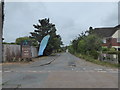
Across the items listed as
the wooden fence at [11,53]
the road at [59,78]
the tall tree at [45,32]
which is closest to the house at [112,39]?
the tall tree at [45,32]

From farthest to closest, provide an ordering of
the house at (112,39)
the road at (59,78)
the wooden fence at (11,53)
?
the house at (112,39) < the wooden fence at (11,53) < the road at (59,78)

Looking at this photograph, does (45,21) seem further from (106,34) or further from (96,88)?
(96,88)

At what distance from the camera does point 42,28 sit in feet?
195

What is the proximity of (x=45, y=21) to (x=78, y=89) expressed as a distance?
53625 millimetres

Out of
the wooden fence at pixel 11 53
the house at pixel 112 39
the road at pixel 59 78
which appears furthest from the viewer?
the house at pixel 112 39

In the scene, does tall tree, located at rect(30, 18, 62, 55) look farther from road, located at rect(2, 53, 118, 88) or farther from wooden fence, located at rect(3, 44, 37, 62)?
road, located at rect(2, 53, 118, 88)

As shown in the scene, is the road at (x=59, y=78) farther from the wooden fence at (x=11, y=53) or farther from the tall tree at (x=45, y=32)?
the tall tree at (x=45, y=32)

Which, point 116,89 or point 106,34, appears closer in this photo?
point 116,89

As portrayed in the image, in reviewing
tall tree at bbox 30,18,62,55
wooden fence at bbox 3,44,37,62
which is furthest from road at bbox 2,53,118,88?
tall tree at bbox 30,18,62,55

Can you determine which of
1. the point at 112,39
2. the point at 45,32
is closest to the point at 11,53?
the point at 45,32

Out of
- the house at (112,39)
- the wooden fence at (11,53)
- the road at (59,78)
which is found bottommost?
the road at (59,78)

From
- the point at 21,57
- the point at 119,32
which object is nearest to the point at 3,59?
the point at 21,57

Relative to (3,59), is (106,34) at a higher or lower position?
higher

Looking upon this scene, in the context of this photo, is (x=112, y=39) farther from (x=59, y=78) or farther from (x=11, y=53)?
(x=59, y=78)
